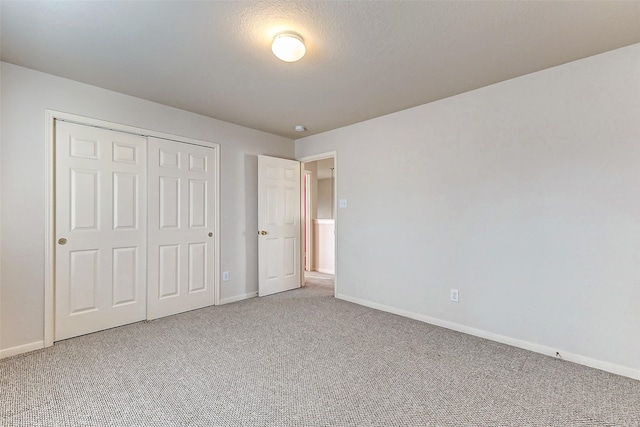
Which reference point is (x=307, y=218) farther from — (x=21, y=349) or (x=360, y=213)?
(x=21, y=349)

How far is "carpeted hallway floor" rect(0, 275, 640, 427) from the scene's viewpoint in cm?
165

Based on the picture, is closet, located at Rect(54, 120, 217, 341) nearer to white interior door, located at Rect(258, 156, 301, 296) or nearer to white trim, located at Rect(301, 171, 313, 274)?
white interior door, located at Rect(258, 156, 301, 296)

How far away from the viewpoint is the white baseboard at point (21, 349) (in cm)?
231

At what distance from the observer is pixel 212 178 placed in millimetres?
3682

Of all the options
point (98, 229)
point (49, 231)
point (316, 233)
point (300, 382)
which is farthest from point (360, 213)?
point (49, 231)

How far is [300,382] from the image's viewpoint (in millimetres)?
1979

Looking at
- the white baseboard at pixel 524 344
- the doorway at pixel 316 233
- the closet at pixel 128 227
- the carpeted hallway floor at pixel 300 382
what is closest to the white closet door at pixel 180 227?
the closet at pixel 128 227

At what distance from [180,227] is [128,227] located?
0.53 metres

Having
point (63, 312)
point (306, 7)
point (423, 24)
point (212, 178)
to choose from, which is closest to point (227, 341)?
point (63, 312)

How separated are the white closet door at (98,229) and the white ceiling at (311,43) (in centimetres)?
62

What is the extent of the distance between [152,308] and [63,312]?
0.75 m

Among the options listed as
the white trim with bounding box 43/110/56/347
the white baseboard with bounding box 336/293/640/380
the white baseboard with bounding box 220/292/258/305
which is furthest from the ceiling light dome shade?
the white baseboard with bounding box 220/292/258/305

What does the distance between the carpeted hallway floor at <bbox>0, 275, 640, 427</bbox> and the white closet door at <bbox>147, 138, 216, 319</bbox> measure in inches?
21.0

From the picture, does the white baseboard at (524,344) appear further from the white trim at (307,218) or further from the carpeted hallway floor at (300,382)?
the white trim at (307,218)
